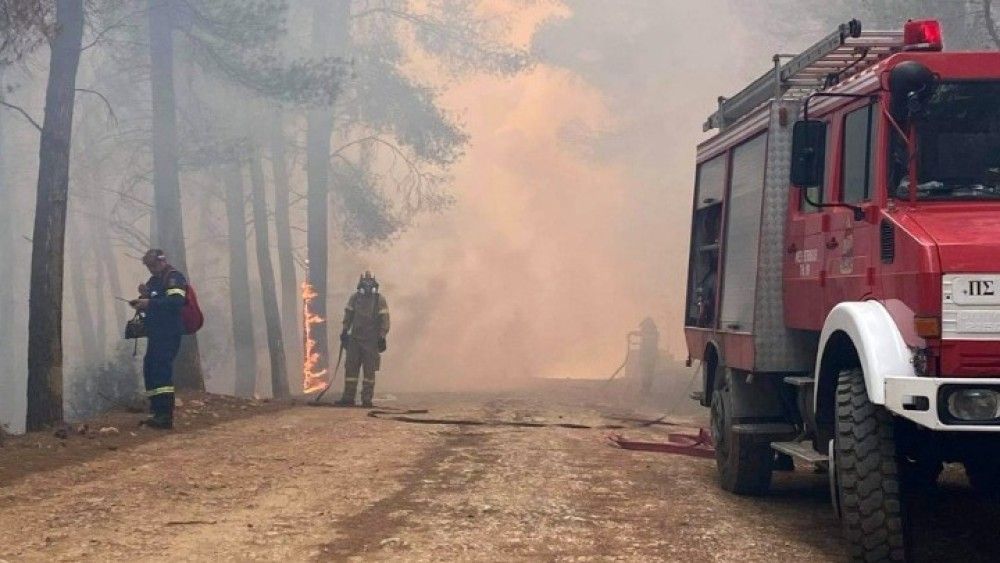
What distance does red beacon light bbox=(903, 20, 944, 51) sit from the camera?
24.2 feet

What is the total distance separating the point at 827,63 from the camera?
29.1 feet

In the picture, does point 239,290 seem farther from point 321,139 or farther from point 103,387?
point 103,387

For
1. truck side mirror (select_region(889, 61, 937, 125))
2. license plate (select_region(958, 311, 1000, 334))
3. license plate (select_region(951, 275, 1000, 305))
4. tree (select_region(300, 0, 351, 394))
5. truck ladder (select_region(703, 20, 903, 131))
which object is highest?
tree (select_region(300, 0, 351, 394))

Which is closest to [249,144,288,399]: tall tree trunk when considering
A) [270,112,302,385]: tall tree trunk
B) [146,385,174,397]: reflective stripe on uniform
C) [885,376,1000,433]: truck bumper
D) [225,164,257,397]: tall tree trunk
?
[225,164,257,397]: tall tree trunk

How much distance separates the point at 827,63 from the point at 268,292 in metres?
20.2

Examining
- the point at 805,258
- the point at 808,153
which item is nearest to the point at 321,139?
the point at 805,258

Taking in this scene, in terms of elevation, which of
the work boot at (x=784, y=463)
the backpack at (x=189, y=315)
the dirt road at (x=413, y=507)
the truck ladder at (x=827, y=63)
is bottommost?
the dirt road at (x=413, y=507)

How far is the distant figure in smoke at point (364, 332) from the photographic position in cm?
1905

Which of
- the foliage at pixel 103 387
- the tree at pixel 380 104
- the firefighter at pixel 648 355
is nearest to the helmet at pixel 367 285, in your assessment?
the foliage at pixel 103 387

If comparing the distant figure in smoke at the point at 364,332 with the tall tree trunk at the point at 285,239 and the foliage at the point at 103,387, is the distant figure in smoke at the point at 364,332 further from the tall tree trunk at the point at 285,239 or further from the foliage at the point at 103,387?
the tall tree trunk at the point at 285,239

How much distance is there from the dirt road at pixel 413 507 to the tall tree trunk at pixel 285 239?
1721 cm

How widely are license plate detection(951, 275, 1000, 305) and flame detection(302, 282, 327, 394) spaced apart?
20852 mm

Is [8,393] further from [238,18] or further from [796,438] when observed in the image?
[796,438]

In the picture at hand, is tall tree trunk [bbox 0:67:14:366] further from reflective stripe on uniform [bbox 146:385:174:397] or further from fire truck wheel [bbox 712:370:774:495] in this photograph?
fire truck wheel [bbox 712:370:774:495]
